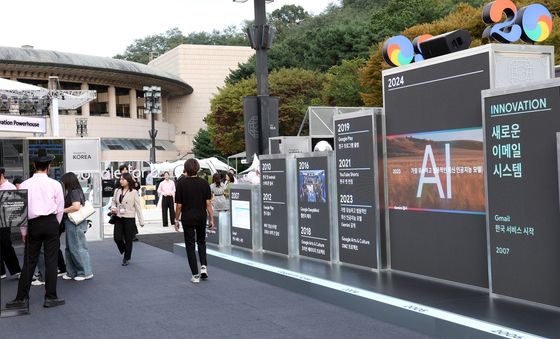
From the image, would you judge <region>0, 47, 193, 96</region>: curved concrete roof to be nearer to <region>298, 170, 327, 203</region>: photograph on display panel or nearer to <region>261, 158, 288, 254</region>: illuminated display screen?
<region>261, 158, 288, 254</region>: illuminated display screen

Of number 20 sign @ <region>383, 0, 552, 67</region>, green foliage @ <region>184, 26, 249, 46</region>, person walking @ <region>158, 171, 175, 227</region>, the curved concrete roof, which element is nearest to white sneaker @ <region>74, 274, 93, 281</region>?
number 20 sign @ <region>383, 0, 552, 67</region>

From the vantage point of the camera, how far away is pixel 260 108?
476 inches

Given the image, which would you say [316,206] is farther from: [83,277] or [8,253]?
[8,253]

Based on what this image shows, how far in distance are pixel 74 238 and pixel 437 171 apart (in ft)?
17.7

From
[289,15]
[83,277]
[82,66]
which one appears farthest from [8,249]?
[289,15]

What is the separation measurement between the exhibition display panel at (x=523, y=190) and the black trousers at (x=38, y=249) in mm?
4795

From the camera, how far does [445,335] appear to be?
18.1 ft

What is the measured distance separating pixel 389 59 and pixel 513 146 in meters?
2.60

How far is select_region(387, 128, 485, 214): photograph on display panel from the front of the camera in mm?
6602

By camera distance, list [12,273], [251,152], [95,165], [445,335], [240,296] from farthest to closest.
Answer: [95,165]
[251,152]
[12,273]
[240,296]
[445,335]

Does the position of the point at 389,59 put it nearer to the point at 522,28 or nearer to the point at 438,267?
the point at 522,28

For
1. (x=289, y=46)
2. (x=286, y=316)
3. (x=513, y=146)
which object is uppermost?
(x=289, y=46)

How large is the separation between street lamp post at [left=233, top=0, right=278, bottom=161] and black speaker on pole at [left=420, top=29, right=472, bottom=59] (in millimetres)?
4942

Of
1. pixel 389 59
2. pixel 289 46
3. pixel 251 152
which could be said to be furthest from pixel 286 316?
pixel 289 46
